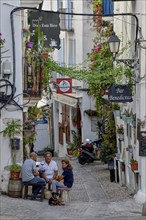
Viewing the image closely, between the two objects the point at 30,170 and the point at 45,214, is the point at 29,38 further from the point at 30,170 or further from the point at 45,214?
the point at 45,214

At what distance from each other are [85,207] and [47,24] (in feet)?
31.7

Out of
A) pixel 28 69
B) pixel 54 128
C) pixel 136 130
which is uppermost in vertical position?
pixel 28 69

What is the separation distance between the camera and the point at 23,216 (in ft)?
60.0

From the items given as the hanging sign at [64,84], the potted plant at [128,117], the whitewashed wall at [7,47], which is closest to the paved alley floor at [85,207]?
the whitewashed wall at [7,47]

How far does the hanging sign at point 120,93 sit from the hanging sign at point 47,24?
503cm

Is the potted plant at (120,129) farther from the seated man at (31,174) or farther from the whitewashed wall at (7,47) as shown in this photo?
the seated man at (31,174)

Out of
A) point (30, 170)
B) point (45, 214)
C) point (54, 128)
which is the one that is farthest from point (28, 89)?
point (54, 128)

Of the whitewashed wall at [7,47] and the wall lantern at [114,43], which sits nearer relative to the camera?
the whitewashed wall at [7,47]

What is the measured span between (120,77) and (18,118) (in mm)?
4207

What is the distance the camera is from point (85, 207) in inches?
824

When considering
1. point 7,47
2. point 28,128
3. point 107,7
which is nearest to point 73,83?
point 107,7

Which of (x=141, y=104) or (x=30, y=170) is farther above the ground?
(x=141, y=104)

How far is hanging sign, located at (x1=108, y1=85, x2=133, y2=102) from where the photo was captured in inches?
919

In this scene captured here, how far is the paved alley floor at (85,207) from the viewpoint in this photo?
18609 millimetres
